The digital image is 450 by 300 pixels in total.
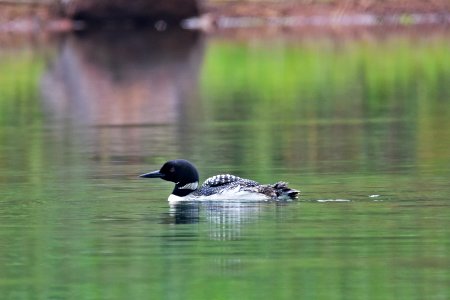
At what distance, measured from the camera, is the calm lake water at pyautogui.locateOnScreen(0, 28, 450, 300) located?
11.9 m

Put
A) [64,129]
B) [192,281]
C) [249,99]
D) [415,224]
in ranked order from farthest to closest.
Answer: [249,99] → [64,129] → [415,224] → [192,281]

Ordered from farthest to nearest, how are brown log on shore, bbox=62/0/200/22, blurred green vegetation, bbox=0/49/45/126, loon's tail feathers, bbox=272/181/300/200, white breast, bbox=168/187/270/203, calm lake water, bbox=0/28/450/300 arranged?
1. brown log on shore, bbox=62/0/200/22
2. blurred green vegetation, bbox=0/49/45/126
3. white breast, bbox=168/187/270/203
4. loon's tail feathers, bbox=272/181/300/200
5. calm lake water, bbox=0/28/450/300

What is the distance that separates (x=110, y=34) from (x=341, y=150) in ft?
110

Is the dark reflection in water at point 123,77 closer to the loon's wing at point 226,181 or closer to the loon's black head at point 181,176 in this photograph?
the loon's black head at point 181,176

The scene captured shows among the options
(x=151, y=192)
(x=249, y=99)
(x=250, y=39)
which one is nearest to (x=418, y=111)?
(x=249, y=99)

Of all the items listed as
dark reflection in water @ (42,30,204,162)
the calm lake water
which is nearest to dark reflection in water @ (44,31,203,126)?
dark reflection in water @ (42,30,204,162)

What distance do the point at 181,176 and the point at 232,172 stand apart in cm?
229

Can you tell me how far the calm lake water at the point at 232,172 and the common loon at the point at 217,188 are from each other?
128mm

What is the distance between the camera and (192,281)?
38.5 feet

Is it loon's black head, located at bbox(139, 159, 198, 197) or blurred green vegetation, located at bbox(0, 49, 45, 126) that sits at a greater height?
blurred green vegetation, located at bbox(0, 49, 45, 126)

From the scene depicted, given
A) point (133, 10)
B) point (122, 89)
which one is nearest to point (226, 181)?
point (122, 89)

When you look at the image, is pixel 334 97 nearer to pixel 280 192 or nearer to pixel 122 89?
pixel 122 89

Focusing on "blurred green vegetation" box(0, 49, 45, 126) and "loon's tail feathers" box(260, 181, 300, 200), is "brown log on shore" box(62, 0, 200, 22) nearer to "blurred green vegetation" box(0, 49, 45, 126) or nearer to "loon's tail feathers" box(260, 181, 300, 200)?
"blurred green vegetation" box(0, 49, 45, 126)

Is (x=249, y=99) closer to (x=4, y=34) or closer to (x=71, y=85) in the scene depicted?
(x=71, y=85)
